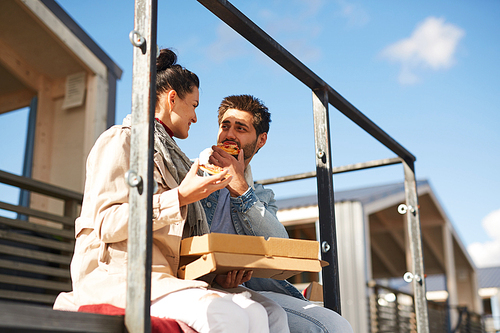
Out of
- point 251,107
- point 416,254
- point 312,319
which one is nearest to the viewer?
point 312,319

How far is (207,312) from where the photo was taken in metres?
1.53

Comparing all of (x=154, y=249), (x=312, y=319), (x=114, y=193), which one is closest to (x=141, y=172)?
(x=114, y=193)

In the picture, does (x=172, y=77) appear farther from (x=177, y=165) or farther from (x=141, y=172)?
(x=141, y=172)

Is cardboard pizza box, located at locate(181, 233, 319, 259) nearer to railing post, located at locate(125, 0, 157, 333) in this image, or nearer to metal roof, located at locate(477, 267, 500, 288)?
railing post, located at locate(125, 0, 157, 333)

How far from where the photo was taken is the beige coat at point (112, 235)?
5.16 ft

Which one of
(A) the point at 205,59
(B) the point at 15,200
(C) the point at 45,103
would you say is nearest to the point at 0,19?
(C) the point at 45,103

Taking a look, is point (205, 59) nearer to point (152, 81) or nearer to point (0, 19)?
point (152, 81)

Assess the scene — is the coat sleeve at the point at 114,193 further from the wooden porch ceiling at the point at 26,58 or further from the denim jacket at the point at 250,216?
the wooden porch ceiling at the point at 26,58

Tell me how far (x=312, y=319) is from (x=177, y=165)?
0.84m

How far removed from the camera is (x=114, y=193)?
1633mm

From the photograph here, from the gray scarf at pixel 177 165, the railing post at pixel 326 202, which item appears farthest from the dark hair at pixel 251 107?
the gray scarf at pixel 177 165

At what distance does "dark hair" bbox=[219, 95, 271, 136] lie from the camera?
9.39ft

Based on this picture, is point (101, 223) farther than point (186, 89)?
No

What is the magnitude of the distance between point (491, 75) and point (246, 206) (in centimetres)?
2918
